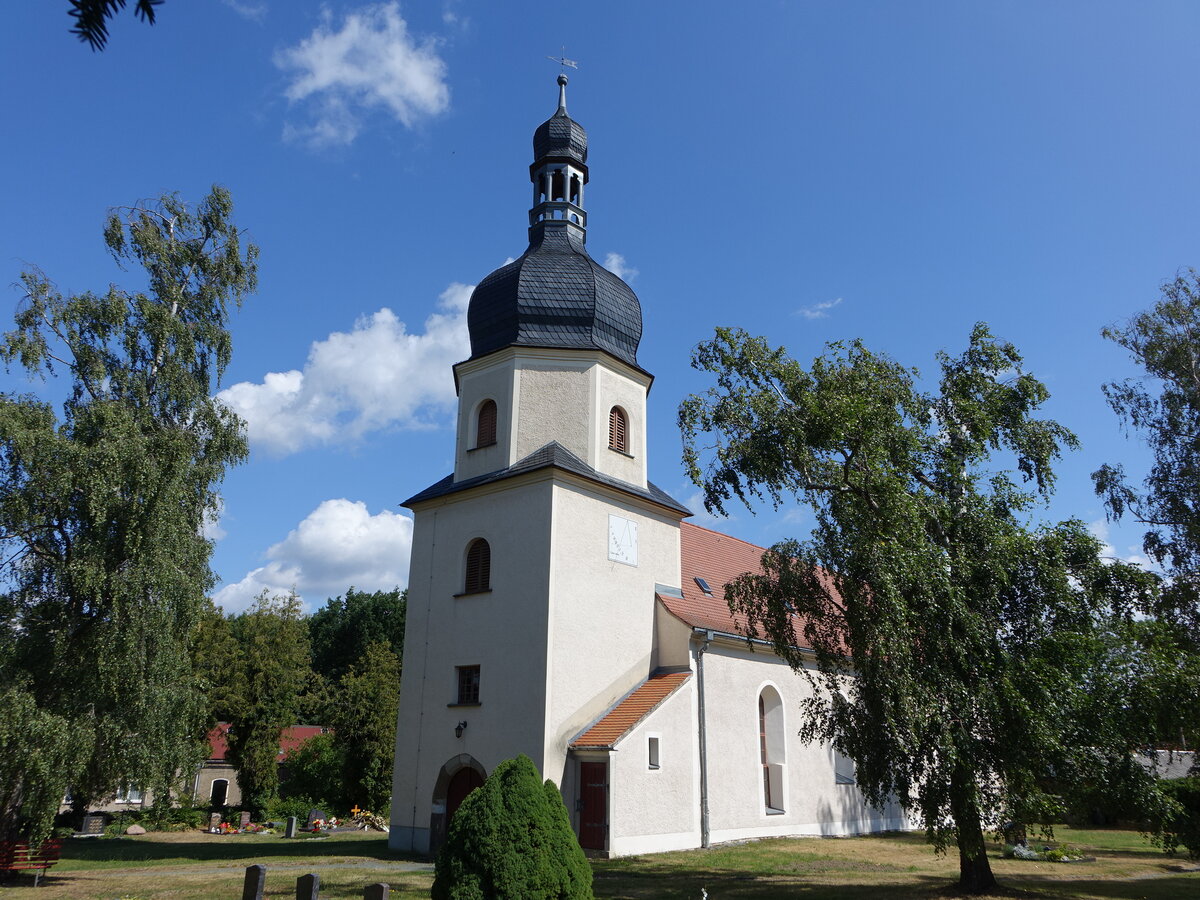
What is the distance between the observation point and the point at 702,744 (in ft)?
63.3

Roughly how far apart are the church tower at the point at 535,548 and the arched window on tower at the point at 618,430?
0.06m

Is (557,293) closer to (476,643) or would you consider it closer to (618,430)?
(618,430)

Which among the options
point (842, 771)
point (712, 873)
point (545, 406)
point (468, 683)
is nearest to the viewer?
point (712, 873)

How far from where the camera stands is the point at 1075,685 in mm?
11758

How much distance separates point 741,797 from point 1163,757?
77.4 feet

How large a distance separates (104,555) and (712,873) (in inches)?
510

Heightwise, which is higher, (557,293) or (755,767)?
(557,293)

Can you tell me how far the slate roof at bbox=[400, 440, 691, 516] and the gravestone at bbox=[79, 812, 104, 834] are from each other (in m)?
20.5

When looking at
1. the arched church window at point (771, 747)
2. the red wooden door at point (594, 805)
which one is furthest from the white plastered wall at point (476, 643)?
the arched church window at point (771, 747)

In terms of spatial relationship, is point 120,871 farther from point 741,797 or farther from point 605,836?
point 741,797

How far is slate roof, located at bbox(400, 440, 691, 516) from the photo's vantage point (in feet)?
63.4

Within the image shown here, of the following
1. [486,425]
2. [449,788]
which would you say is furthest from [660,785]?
[486,425]

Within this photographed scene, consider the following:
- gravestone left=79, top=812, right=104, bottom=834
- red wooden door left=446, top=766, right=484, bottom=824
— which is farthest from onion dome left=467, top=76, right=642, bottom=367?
gravestone left=79, top=812, right=104, bottom=834

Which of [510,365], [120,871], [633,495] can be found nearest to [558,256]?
[510,365]
